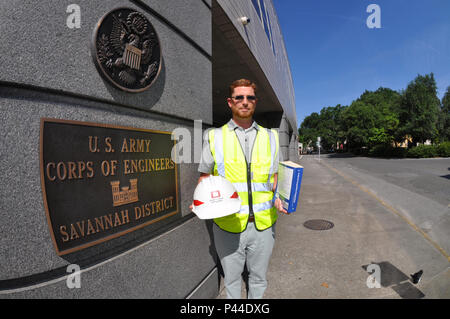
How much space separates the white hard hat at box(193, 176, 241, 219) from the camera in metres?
1.64

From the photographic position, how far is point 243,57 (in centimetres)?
539

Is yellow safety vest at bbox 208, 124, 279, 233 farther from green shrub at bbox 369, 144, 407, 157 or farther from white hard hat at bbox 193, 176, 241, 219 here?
green shrub at bbox 369, 144, 407, 157

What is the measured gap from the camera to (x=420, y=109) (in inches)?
1214

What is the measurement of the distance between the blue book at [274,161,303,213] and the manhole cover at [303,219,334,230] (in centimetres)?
344

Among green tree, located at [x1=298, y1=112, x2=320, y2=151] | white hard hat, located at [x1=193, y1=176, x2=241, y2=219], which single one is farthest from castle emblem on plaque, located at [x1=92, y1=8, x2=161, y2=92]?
green tree, located at [x1=298, y1=112, x2=320, y2=151]

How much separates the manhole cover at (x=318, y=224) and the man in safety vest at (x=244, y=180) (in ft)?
11.4

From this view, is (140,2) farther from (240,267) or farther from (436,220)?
(436,220)

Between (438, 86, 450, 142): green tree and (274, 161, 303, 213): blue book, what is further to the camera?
(438, 86, 450, 142): green tree

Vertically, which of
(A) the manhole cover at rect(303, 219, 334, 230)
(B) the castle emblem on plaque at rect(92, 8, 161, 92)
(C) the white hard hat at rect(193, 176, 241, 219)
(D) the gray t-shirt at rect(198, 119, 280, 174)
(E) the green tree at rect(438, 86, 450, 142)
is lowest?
(A) the manhole cover at rect(303, 219, 334, 230)

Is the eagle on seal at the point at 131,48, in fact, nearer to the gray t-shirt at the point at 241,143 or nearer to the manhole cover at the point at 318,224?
the gray t-shirt at the point at 241,143

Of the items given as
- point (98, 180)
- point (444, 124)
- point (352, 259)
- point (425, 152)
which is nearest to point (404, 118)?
point (425, 152)

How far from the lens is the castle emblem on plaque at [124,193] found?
1585 mm

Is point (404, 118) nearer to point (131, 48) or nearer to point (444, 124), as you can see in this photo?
point (444, 124)
